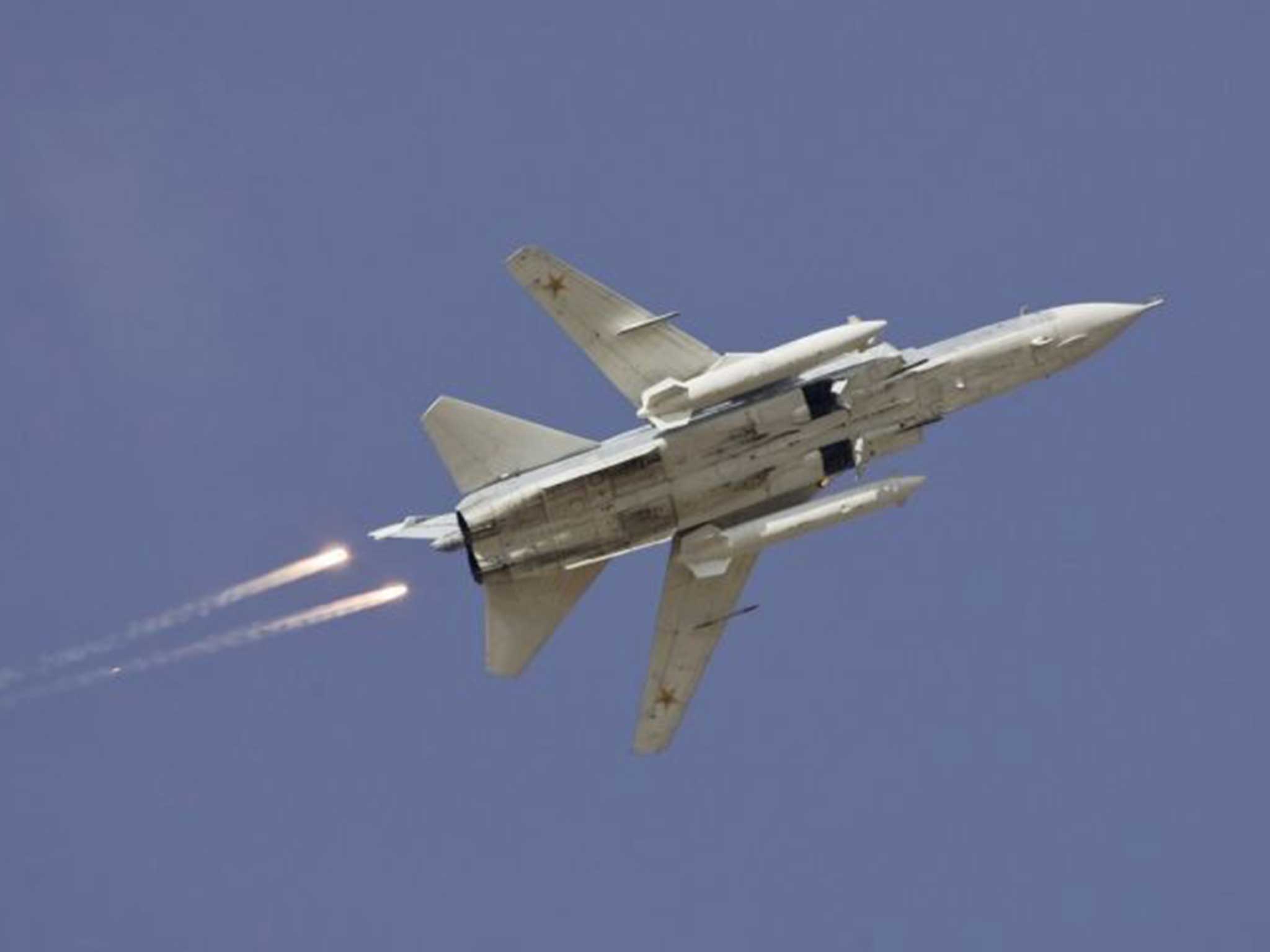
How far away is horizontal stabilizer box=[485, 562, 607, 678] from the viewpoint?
45219mm

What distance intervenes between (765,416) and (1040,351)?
4.70m

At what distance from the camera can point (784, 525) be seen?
43.6 m

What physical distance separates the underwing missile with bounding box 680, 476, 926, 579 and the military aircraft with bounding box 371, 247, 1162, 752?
23mm

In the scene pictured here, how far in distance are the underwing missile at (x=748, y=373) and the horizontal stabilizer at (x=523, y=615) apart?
358 centimetres

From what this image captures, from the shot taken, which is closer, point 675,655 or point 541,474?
point 541,474

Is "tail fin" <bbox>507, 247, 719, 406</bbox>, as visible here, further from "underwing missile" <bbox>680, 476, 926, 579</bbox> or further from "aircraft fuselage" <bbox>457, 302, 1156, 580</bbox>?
"underwing missile" <bbox>680, 476, 926, 579</bbox>

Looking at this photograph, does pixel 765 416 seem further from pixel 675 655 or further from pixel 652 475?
pixel 675 655

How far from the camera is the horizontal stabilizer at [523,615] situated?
4522 centimetres

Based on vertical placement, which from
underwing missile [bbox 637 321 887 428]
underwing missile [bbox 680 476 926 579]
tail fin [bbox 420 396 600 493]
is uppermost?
tail fin [bbox 420 396 600 493]

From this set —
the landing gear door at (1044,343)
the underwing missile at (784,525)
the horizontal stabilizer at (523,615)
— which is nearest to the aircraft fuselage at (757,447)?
the landing gear door at (1044,343)

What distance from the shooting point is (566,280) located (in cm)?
4303

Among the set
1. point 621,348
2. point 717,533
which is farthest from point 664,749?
point 621,348

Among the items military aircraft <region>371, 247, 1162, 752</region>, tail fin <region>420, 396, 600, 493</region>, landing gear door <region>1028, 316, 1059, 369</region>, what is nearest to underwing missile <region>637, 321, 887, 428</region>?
military aircraft <region>371, 247, 1162, 752</region>

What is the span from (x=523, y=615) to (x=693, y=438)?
454 centimetres
